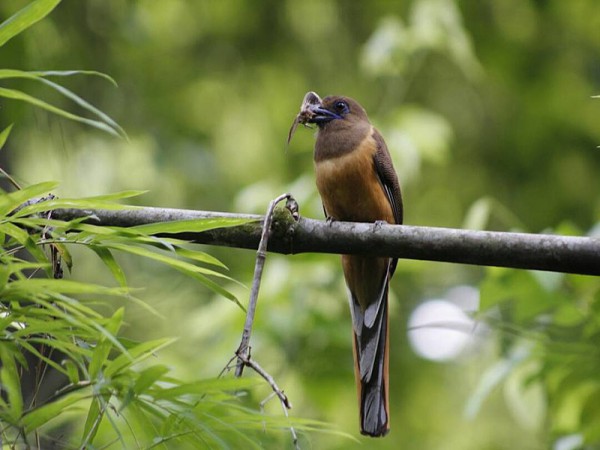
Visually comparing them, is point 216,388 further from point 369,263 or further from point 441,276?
point 441,276

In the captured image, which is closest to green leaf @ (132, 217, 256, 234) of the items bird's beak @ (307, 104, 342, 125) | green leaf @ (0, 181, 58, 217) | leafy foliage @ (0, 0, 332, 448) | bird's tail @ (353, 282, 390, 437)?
leafy foliage @ (0, 0, 332, 448)

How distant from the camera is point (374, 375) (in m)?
3.99

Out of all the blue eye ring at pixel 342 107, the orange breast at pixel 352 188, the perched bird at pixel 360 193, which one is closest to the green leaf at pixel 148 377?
the perched bird at pixel 360 193

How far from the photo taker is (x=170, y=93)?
7816 millimetres

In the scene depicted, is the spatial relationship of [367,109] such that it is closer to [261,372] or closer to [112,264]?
[112,264]

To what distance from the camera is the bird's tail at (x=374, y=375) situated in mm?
3678

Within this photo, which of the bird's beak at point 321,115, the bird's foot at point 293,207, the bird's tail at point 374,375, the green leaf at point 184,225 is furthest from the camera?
the bird's beak at point 321,115

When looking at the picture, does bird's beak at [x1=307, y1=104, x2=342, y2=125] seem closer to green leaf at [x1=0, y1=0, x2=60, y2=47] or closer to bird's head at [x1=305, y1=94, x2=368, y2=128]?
bird's head at [x1=305, y1=94, x2=368, y2=128]

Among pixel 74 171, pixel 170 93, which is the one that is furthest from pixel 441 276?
pixel 74 171

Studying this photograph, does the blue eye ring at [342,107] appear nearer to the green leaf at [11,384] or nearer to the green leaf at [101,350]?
the green leaf at [101,350]

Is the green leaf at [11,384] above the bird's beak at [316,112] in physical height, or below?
below

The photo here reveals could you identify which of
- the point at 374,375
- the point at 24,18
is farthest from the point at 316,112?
the point at 24,18

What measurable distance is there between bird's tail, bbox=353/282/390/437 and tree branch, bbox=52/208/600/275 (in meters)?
1.04

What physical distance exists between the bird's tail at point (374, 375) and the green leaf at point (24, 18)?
219 cm
